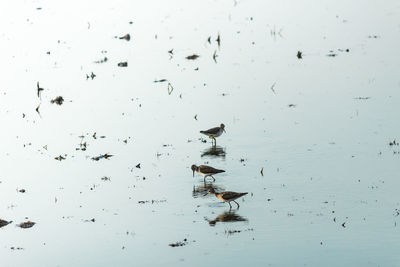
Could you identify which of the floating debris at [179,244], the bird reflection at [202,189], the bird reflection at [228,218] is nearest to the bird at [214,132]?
the bird reflection at [202,189]

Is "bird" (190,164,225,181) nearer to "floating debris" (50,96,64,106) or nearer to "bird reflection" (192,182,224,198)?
"bird reflection" (192,182,224,198)

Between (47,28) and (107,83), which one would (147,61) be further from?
(47,28)

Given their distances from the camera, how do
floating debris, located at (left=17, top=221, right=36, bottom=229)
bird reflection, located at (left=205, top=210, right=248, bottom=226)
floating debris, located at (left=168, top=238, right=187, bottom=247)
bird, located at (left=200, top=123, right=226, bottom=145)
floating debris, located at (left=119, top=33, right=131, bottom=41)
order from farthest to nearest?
1. floating debris, located at (left=119, top=33, right=131, bottom=41)
2. bird, located at (left=200, top=123, right=226, bottom=145)
3. floating debris, located at (left=17, top=221, right=36, bottom=229)
4. bird reflection, located at (left=205, top=210, right=248, bottom=226)
5. floating debris, located at (left=168, top=238, right=187, bottom=247)

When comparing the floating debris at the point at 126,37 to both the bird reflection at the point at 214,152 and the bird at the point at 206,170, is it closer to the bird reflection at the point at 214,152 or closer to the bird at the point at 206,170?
the bird reflection at the point at 214,152

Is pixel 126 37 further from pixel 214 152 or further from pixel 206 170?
pixel 206 170

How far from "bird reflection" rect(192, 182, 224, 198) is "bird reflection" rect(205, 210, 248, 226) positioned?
2.25m

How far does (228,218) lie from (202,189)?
340cm

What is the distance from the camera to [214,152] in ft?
106

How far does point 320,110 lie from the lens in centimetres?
3812

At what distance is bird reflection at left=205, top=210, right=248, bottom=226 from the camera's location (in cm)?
2469

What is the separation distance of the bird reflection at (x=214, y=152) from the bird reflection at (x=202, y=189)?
3303 millimetres

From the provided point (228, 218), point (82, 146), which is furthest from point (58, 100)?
point (228, 218)

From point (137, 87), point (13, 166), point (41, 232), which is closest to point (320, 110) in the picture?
point (137, 87)

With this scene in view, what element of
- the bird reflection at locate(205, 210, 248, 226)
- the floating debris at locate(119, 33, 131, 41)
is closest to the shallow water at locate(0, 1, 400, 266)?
the bird reflection at locate(205, 210, 248, 226)
